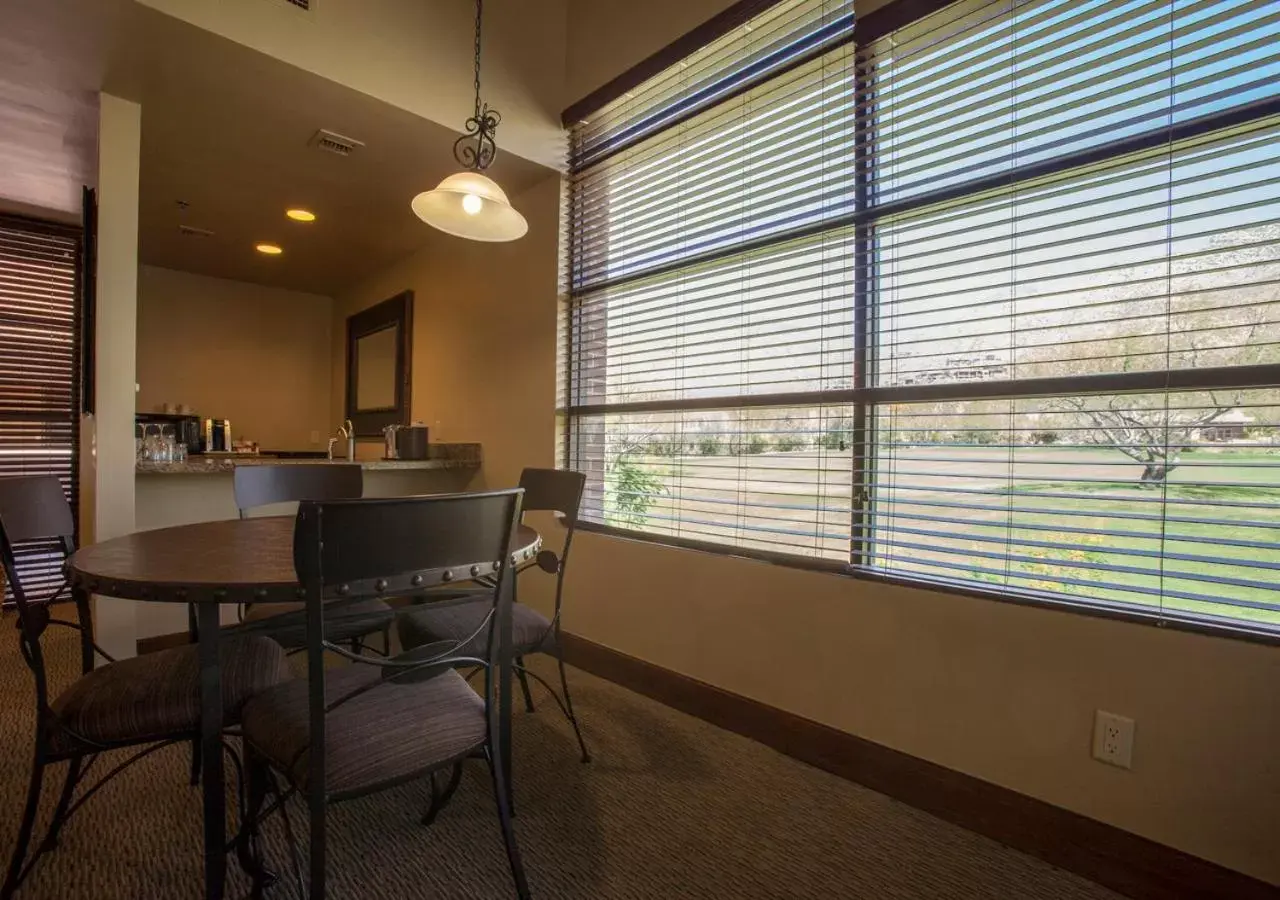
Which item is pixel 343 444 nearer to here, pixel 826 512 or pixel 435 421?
pixel 435 421

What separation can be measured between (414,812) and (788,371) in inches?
73.5

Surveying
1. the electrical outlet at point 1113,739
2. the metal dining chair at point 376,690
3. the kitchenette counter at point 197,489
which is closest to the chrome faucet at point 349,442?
the kitchenette counter at point 197,489

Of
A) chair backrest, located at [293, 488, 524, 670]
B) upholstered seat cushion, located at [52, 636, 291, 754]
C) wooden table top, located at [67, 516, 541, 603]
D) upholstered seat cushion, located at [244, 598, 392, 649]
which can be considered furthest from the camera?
upholstered seat cushion, located at [244, 598, 392, 649]

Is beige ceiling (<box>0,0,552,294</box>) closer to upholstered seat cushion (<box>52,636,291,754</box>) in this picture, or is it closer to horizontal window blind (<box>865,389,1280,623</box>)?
upholstered seat cushion (<box>52,636,291,754</box>)

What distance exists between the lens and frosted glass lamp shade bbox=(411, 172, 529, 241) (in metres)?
2.02

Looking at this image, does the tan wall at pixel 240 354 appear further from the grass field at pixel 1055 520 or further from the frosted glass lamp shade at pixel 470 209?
the grass field at pixel 1055 520

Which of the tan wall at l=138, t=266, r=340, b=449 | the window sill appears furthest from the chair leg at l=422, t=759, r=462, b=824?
the tan wall at l=138, t=266, r=340, b=449

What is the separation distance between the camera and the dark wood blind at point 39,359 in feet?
12.8

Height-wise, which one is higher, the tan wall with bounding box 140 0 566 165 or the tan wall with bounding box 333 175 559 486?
the tan wall with bounding box 140 0 566 165

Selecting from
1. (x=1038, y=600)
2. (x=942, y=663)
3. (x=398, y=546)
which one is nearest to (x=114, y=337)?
(x=398, y=546)

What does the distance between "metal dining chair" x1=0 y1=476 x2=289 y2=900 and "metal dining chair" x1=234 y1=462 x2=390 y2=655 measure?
27 centimetres

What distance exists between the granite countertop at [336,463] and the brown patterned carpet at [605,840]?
1.08 m

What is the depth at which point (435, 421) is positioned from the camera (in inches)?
161

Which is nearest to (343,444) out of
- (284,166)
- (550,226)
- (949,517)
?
(284,166)
